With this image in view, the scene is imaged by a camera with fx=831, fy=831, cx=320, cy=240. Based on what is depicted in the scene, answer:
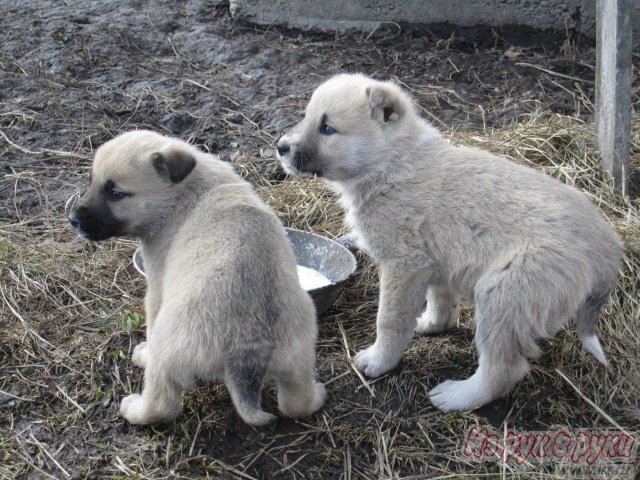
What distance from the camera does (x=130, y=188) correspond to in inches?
193

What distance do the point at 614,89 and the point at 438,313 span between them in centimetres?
235

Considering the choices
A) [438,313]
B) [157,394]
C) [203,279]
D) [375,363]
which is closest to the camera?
[203,279]

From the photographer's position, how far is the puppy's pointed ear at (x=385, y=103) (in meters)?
Answer: 5.25

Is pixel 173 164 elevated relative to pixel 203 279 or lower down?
elevated

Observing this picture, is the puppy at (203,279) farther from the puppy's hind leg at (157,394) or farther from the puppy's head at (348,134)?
the puppy's head at (348,134)

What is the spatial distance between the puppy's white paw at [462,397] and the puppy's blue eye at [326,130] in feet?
5.77

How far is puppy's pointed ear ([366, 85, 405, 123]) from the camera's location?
17.2 ft

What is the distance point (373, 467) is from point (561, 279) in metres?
1.45

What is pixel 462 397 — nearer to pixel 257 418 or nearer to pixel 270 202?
pixel 257 418

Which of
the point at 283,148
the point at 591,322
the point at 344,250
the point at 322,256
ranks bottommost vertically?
the point at 322,256

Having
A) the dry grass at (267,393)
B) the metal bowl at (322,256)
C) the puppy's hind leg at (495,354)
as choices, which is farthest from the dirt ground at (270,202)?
the metal bowl at (322,256)

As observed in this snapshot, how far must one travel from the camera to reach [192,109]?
826 centimetres

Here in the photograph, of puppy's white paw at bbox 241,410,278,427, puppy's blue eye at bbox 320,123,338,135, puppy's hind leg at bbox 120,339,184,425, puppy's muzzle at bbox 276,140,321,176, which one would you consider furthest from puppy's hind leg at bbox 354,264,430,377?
puppy's hind leg at bbox 120,339,184,425

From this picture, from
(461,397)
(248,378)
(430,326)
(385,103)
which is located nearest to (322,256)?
(430,326)
